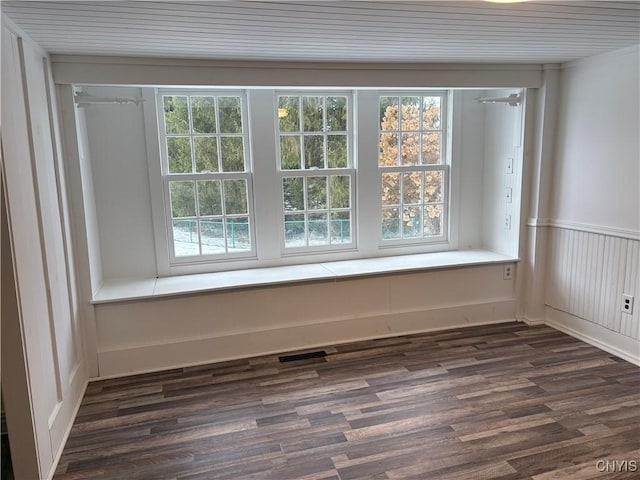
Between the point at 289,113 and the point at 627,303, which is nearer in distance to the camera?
the point at 627,303

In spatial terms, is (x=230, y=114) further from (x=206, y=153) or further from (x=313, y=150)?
(x=313, y=150)

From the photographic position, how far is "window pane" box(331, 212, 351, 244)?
421 cm

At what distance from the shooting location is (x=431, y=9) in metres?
2.21

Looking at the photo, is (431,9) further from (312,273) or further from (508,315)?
(508,315)

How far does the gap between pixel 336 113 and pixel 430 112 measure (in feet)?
3.07

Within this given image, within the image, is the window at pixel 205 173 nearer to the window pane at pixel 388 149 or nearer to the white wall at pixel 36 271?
the white wall at pixel 36 271

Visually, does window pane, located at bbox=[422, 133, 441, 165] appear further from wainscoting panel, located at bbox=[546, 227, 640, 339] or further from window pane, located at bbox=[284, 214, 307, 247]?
window pane, located at bbox=[284, 214, 307, 247]

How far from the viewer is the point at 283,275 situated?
12.2ft

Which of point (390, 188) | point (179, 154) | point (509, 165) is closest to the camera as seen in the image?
point (179, 154)

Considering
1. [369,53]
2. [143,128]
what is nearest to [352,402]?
[369,53]

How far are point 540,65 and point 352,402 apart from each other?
3092 mm

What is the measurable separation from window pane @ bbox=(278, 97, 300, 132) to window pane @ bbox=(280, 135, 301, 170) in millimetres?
81

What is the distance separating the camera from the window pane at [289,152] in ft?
13.0

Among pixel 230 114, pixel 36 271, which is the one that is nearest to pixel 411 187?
pixel 230 114
